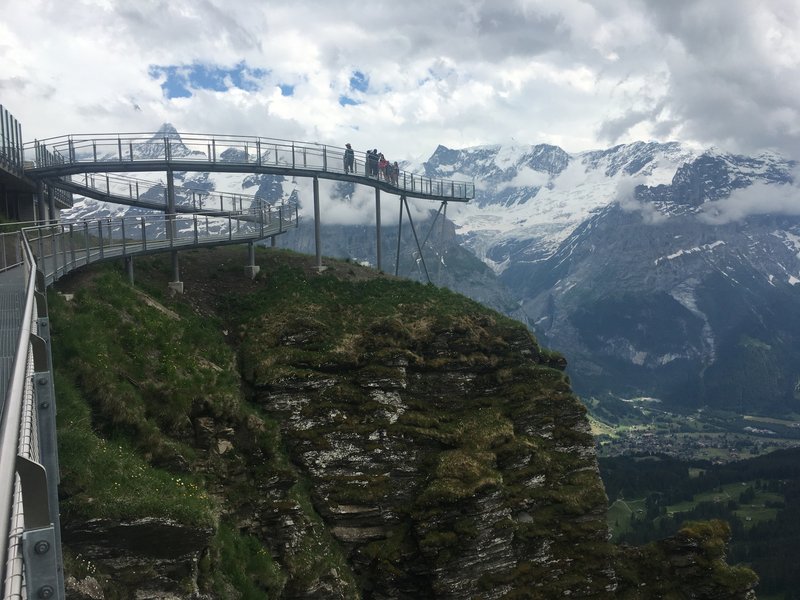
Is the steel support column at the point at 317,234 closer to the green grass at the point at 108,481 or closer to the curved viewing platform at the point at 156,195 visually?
the curved viewing platform at the point at 156,195

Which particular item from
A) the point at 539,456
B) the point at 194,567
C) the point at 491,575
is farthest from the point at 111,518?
the point at 539,456

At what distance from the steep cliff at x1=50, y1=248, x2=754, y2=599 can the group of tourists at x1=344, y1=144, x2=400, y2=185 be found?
1128cm

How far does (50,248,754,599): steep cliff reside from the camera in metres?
19.8

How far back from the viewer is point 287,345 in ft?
112

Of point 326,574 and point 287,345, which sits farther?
point 287,345

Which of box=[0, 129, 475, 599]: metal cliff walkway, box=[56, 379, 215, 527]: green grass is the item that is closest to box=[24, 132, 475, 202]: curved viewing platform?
box=[0, 129, 475, 599]: metal cliff walkway

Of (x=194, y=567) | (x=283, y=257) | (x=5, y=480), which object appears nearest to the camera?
(x=5, y=480)

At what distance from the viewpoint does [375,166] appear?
2029 inches

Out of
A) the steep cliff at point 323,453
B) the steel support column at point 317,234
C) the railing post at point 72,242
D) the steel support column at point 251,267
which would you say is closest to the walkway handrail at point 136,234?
the railing post at point 72,242

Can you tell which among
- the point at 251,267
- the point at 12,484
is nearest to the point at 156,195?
the point at 251,267

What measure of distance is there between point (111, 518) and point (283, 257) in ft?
98.4

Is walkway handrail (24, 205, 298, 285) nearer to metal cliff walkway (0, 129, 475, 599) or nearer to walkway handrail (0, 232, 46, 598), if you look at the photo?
metal cliff walkway (0, 129, 475, 599)

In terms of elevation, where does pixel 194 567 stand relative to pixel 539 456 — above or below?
above

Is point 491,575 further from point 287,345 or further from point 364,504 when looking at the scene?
point 287,345
